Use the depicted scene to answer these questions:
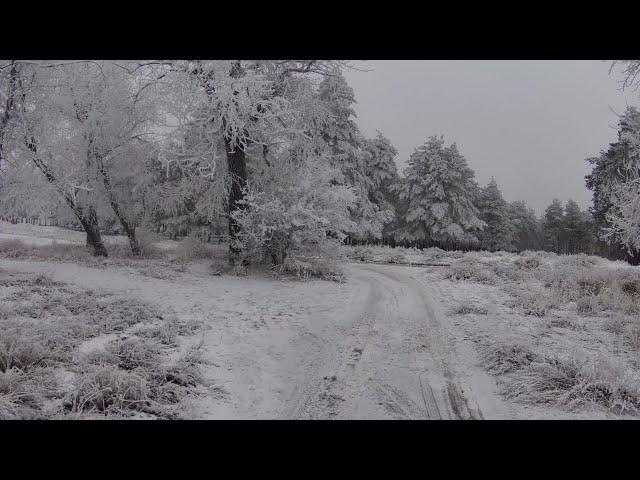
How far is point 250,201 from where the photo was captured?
6.77 meters

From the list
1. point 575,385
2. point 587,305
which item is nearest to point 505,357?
point 575,385

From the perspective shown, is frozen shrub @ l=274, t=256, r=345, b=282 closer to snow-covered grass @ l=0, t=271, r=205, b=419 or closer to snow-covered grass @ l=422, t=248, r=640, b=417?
snow-covered grass @ l=422, t=248, r=640, b=417

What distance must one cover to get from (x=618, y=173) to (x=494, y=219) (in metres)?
1.71

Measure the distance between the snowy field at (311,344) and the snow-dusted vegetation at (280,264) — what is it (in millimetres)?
24

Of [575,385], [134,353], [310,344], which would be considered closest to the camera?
[575,385]

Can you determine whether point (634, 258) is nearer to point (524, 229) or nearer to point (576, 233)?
point (576, 233)

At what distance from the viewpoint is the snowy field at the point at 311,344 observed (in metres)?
2.69

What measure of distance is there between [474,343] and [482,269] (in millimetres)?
Result: 3030

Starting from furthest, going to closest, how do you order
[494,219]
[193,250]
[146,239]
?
1. [146,239]
2. [193,250]
3. [494,219]

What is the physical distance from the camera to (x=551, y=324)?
409 centimetres

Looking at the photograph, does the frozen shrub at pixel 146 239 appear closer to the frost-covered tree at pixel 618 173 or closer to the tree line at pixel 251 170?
the tree line at pixel 251 170

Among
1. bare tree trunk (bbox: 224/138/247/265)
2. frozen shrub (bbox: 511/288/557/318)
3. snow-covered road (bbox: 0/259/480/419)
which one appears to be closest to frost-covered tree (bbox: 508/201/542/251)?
frozen shrub (bbox: 511/288/557/318)
